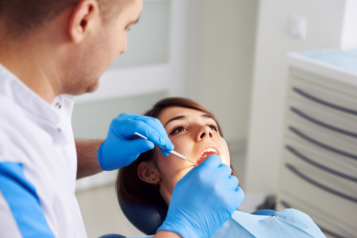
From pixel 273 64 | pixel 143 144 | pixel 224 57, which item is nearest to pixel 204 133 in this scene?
pixel 143 144

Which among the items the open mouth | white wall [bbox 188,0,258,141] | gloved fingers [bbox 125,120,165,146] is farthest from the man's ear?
white wall [bbox 188,0,258,141]

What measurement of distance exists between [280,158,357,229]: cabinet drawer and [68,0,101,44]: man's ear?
1.36 metres

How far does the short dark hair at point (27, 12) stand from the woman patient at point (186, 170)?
0.62 meters

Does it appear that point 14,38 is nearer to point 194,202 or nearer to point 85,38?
point 85,38

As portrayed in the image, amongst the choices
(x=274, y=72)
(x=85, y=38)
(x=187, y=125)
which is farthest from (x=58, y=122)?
(x=274, y=72)

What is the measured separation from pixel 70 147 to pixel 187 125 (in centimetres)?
43

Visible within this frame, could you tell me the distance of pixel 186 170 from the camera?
4.11 feet

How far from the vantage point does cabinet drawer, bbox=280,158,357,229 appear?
67.7 inches

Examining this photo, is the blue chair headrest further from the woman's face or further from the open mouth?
the open mouth

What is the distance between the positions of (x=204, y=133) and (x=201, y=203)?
13.8 inches

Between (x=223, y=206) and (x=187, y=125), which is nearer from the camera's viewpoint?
(x=223, y=206)

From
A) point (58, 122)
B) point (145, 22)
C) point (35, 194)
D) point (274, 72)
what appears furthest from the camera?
point (145, 22)

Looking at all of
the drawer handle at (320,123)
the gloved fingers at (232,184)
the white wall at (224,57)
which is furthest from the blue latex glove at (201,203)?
the white wall at (224,57)

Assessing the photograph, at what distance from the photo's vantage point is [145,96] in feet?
9.57
